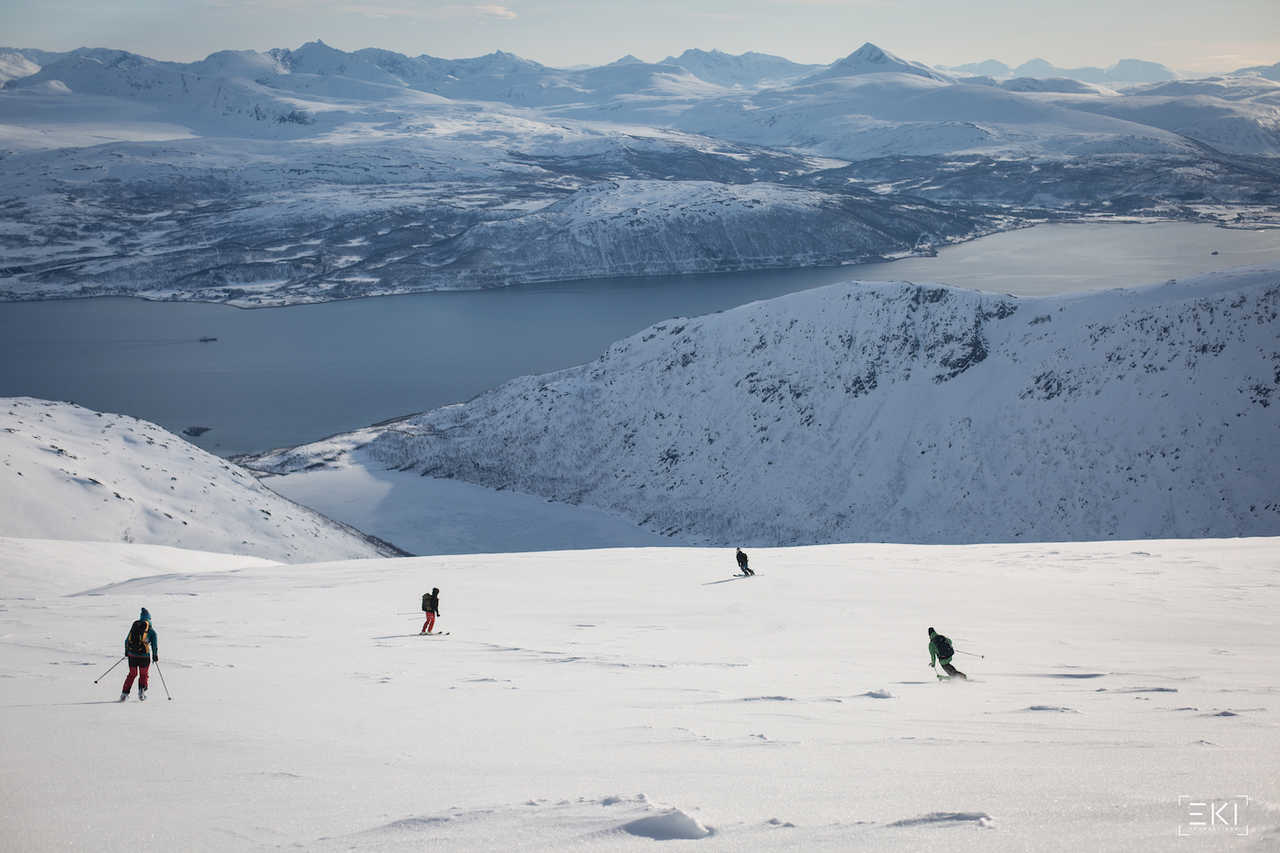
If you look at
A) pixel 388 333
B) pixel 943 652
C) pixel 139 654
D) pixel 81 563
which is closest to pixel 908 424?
pixel 81 563

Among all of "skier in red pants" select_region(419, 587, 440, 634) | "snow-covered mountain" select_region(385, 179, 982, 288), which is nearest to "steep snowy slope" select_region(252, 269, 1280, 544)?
"skier in red pants" select_region(419, 587, 440, 634)

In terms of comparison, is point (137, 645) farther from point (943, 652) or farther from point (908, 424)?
point (908, 424)

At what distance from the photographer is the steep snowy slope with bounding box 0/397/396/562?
118ft

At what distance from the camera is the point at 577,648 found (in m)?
14.1

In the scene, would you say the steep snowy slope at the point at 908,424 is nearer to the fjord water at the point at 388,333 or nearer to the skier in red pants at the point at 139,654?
the fjord water at the point at 388,333

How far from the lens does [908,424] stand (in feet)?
190

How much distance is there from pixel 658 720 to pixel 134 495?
37751mm

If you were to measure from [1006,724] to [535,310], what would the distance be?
454 ft

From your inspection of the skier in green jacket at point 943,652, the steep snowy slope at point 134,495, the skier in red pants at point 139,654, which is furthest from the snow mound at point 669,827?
the steep snowy slope at point 134,495

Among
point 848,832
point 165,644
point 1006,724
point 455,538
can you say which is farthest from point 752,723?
point 455,538

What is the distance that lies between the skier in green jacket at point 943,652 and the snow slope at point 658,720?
1.33 feet

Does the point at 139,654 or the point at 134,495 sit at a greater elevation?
the point at 139,654

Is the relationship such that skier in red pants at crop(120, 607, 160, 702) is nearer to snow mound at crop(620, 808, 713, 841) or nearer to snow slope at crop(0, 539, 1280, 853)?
snow slope at crop(0, 539, 1280, 853)

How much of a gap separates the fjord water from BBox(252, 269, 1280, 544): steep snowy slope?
78.7 ft
